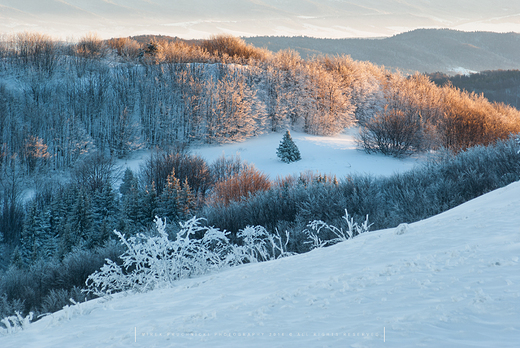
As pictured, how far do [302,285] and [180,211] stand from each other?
18.0 metres

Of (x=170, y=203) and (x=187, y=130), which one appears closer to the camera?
(x=170, y=203)

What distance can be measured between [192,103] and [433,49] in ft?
512

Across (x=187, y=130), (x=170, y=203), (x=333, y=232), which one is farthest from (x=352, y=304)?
(x=187, y=130)

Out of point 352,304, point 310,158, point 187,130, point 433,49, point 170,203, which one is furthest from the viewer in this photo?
point 433,49

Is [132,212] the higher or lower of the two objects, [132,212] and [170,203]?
the lower

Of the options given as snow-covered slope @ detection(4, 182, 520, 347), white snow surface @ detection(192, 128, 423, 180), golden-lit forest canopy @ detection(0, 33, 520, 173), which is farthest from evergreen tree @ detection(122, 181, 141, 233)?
snow-covered slope @ detection(4, 182, 520, 347)

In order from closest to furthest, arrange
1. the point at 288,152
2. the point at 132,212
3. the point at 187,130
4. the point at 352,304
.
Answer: the point at 352,304 < the point at 132,212 < the point at 288,152 < the point at 187,130

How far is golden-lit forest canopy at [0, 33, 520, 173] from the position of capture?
34.7m

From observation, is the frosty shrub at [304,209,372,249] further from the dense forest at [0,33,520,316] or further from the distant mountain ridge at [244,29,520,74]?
the distant mountain ridge at [244,29,520,74]

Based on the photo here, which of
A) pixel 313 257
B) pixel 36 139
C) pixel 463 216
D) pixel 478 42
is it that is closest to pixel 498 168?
pixel 463 216

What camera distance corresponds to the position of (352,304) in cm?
288

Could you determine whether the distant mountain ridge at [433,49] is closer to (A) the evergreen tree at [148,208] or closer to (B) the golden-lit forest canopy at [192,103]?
(B) the golden-lit forest canopy at [192,103]

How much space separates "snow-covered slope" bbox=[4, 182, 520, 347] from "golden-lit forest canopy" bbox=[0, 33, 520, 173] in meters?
31.5

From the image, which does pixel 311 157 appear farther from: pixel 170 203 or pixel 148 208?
pixel 148 208
